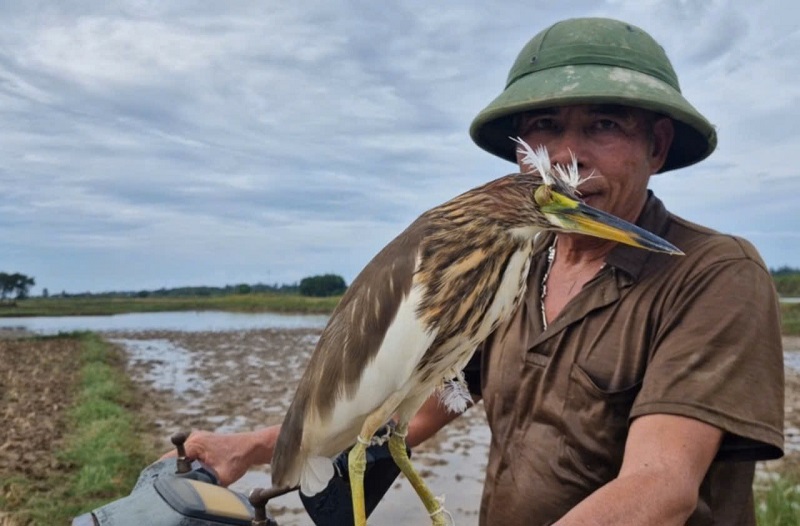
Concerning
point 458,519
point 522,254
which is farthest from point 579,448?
point 458,519

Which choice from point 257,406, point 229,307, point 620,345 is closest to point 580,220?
point 620,345

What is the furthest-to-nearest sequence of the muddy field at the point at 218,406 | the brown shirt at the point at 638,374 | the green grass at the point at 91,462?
the muddy field at the point at 218,406
the green grass at the point at 91,462
the brown shirt at the point at 638,374

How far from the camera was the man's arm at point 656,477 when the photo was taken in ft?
6.48

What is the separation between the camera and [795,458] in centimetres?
920

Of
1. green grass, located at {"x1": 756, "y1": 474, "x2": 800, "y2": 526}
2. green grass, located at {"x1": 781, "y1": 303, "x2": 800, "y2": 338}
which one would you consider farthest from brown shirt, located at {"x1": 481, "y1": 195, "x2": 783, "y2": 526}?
green grass, located at {"x1": 781, "y1": 303, "x2": 800, "y2": 338}

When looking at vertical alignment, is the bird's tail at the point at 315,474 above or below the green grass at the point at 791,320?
above

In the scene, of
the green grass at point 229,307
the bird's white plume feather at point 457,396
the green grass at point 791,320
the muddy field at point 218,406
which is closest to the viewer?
the bird's white plume feather at point 457,396

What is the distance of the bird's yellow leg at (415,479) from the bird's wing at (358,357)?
126 millimetres

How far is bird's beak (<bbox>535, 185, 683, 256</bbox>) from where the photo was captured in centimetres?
197

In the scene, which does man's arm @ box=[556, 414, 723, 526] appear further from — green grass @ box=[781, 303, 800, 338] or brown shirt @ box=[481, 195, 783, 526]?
green grass @ box=[781, 303, 800, 338]

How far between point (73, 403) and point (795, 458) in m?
12.2

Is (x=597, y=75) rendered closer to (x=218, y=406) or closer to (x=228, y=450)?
(x=228, y=450)

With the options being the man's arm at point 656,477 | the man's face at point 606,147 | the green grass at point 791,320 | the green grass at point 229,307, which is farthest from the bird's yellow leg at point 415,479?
the green grass at point 229,307

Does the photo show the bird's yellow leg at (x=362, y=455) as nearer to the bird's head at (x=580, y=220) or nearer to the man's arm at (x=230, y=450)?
the bird's head at (x=580, y=220)
